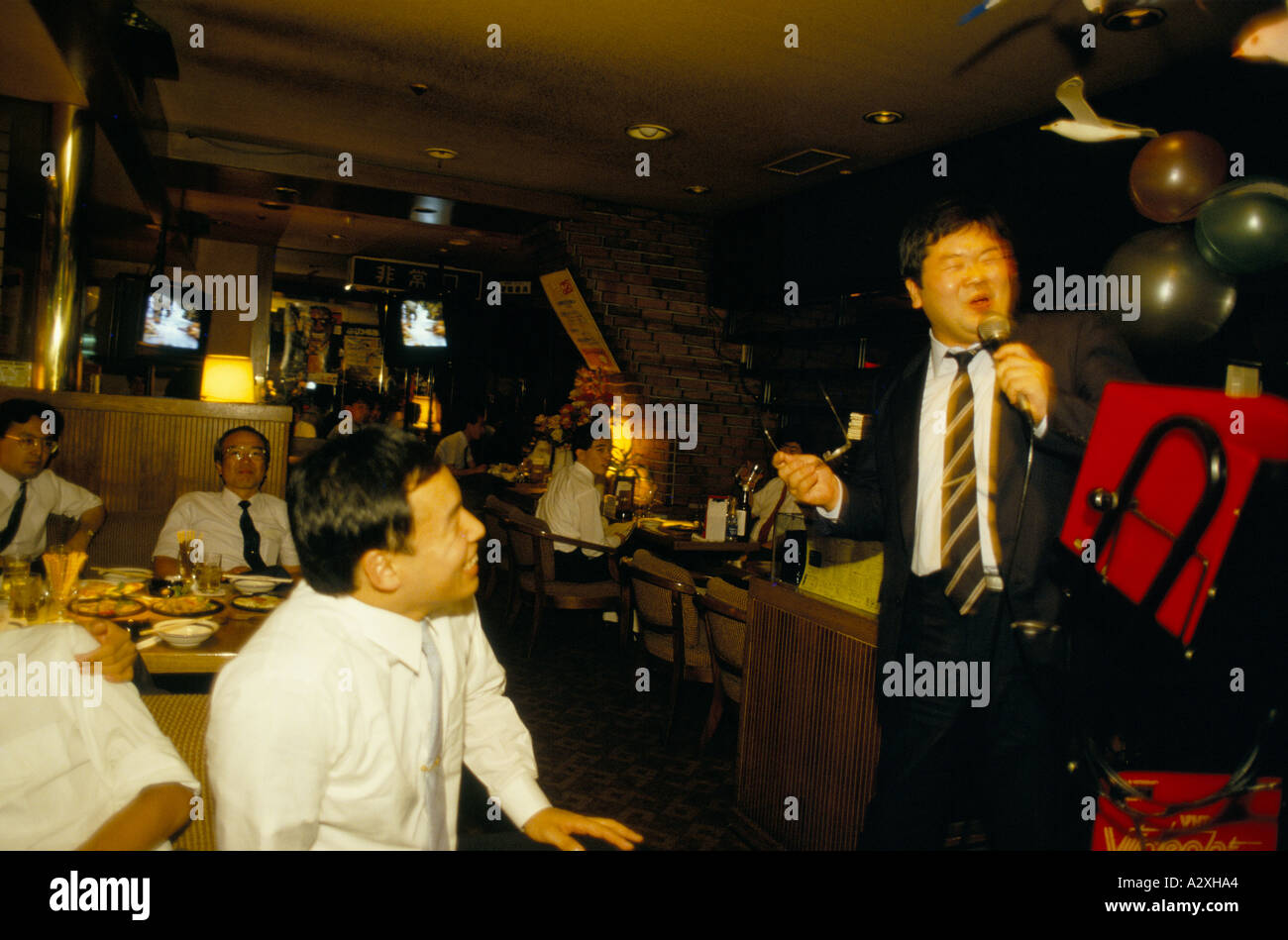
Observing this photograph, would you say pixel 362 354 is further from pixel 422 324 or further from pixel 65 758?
pixel 65 758

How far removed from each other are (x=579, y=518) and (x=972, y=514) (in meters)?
3.88

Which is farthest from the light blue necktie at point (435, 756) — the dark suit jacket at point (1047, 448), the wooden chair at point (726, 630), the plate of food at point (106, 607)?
the wooden chair at point (726, 630)

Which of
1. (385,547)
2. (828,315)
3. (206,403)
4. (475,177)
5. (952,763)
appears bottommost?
(952,763)

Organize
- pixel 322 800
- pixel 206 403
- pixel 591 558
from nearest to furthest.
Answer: pixel 322 800 < pixel 206 403 < pixel 591 558

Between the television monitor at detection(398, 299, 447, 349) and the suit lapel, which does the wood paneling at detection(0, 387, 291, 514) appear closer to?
the suit lapel

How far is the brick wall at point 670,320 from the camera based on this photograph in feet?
22.9

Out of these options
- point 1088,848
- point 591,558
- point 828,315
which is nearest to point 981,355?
point 1088,848

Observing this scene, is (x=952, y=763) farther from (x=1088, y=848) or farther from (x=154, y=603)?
(x=154, y=603)

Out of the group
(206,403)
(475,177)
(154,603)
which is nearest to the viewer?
(154,603)

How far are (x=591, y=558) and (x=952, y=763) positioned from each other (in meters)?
3.80

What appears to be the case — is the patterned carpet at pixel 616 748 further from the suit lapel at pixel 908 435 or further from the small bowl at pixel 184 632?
the suit lapel at pixel 908 435

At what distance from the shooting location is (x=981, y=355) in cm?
197

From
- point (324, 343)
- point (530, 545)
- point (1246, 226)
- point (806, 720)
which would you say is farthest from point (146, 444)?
point (324, 343)
